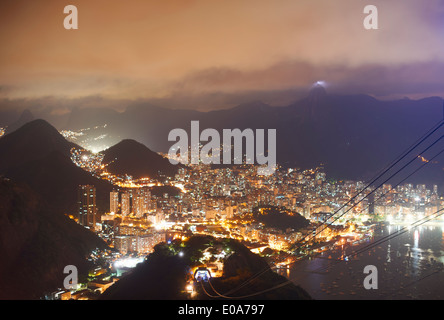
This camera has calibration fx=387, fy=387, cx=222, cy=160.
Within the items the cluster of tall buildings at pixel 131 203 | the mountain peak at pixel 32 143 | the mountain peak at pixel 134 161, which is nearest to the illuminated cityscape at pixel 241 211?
the cluster of tall buildings at pixel 131 203

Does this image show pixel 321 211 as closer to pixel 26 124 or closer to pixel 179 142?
pixel 179 142

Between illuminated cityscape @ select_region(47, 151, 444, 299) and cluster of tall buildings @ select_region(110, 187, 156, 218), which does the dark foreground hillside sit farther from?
cluster of tall buildings @ select_region(110, 187, 156, 218)

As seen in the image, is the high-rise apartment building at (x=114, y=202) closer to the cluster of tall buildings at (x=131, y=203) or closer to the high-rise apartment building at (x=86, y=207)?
the cluster of tall buildings at (x=131, y=203)

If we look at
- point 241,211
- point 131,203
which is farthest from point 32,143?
point 241,211

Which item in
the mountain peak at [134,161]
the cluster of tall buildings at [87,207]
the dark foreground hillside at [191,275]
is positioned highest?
the mountain peak at [134,161]

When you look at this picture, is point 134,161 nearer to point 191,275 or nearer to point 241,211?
point 241,211

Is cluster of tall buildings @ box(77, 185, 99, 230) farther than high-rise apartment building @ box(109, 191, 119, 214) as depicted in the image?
No

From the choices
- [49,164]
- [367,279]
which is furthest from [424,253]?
[49,164]

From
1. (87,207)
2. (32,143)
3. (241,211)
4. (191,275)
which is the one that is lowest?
(191,275)

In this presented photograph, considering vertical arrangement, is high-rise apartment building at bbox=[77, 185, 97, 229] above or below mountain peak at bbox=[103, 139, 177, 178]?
below

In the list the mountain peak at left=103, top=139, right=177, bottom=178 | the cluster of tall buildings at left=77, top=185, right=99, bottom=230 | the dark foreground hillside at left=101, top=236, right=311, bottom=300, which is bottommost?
the dark foreground hillside at left=101, top=236, right=311, bottom=300

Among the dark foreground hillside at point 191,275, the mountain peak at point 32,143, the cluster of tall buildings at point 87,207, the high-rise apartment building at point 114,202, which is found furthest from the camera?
the mountain peak at point 32,143

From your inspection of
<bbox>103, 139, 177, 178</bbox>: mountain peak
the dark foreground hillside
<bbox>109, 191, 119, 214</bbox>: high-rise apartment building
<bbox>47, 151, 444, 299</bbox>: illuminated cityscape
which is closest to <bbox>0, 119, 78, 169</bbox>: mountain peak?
<bbox>47, 151, 444, 299</bbox>: illuminated cityscape
